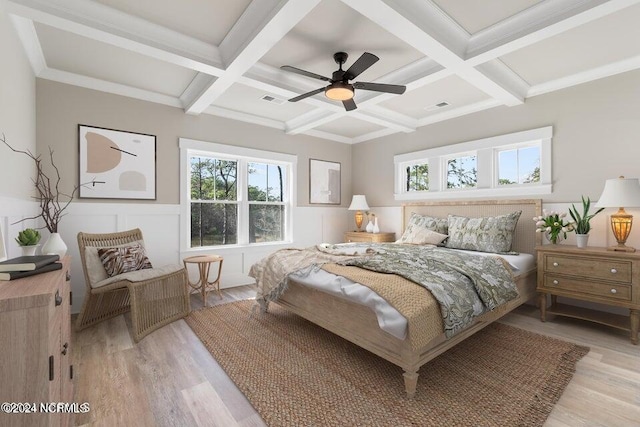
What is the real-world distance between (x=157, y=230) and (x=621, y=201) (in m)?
4.92

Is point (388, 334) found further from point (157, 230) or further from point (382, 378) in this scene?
point (157, 230)

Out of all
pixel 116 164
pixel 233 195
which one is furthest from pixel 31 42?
pixel 233 195

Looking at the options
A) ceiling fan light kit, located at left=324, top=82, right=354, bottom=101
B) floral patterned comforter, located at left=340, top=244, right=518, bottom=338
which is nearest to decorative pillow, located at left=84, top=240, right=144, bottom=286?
floral patterned comforter, located at left=340, top=244, right=518, bottom=338

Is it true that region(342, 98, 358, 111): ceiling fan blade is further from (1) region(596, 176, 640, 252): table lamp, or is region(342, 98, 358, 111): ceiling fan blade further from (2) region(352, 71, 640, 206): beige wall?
(1) region(596, 176, 640, 252): table lamp

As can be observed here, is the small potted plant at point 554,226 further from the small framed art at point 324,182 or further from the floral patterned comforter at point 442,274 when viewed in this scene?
the small framed art at point 324,182

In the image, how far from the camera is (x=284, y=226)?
5.15 meters

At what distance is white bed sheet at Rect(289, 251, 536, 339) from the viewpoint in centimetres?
177

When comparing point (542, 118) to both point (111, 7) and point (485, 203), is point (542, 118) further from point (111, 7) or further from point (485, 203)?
point (111, 7)

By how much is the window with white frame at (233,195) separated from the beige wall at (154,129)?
0.48ft

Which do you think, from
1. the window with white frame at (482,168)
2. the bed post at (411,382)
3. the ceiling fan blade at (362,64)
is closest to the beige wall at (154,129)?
the window with white frame at (482,168)

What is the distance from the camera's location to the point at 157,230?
3861 mm

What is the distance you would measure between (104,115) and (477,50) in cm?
393

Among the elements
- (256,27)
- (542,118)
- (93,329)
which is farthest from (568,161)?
(93,329)

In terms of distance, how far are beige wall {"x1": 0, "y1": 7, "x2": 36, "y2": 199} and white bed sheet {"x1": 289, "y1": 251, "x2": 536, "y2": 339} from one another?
214 cm
